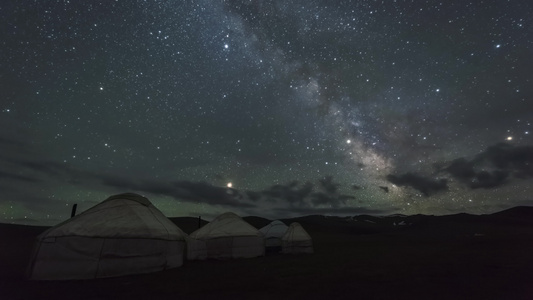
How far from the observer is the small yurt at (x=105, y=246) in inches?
485

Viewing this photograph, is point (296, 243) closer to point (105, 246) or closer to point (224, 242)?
point (224, 242)

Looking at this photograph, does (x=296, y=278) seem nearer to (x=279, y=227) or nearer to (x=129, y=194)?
(x=129, y=194)

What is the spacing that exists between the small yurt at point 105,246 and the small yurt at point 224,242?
207 inches

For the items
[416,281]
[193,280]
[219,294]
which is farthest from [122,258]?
[416,281]

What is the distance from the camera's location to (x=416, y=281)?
427 inches

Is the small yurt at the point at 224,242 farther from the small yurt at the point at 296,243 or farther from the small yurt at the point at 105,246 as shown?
the small yurt at the point at 105,246

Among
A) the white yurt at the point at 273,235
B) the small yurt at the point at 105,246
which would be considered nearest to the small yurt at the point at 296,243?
the white yurt at the point at 273,235

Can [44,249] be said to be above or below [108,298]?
→ above

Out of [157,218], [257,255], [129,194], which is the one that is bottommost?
[257,255]

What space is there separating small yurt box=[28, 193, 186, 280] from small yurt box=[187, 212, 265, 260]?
5252 mm

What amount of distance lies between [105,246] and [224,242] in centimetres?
925

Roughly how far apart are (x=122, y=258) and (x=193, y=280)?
348 cm

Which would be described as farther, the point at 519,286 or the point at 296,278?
the point at 296,278

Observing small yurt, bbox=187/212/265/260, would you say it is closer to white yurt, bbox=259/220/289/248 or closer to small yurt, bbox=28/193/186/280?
small yurt, bbox=28/193/186/280
